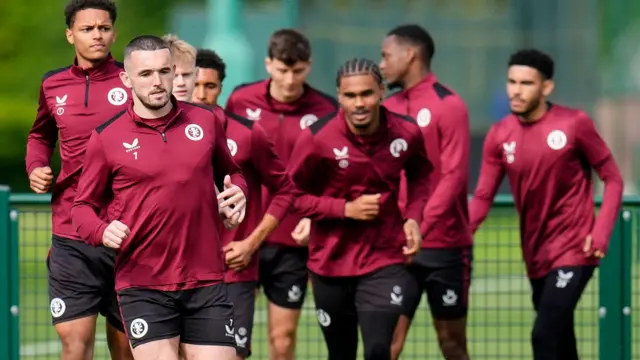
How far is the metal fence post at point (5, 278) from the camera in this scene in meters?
11.1

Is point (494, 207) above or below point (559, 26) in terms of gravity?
below

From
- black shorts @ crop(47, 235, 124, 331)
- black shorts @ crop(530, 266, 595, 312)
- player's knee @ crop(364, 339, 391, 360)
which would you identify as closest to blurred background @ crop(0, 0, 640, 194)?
black shorts @ crop(530, 266, 595, 312)

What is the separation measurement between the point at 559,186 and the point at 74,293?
→ 3.23 meters

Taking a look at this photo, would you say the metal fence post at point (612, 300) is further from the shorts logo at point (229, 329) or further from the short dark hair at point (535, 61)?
the shorts logo at point (229, 329)

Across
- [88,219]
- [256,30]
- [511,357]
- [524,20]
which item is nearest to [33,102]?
[256,30]

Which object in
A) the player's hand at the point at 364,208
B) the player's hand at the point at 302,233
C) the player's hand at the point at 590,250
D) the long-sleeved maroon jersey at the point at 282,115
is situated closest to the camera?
the player's hand at the point at 364,208

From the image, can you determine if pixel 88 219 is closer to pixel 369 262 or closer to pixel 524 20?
pixel 369 262

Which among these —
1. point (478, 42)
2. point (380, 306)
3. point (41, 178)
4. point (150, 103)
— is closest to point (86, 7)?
point (41, 178)

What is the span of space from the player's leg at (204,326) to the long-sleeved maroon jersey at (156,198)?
3.0 inches

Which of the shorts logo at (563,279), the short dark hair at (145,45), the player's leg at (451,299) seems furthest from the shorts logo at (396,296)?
the short dark hair at (145,45)

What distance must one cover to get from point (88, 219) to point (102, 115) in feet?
4.33

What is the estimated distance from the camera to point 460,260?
10.8m

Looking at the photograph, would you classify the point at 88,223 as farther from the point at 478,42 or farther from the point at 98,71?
the point at 478,42

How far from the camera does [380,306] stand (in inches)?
377
